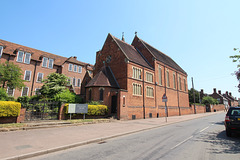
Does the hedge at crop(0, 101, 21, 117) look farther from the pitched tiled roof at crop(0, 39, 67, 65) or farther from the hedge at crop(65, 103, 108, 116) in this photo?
the pitched tiled roof at crop(0, 39, 67, 65)

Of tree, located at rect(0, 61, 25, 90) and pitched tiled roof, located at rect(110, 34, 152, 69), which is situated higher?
pitched tiled roof, located at rect(110, 34, 152, 69)

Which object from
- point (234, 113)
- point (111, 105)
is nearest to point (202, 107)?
point (111, 105)

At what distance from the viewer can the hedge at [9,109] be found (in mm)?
11070

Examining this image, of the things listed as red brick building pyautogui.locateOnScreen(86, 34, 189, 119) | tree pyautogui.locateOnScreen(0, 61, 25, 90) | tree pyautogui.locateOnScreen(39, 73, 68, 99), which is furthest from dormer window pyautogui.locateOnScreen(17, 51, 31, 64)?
red brick building pyautogui.locateOnScreen(86, 34, 189, 119)

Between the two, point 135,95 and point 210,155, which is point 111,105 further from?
point 210,155

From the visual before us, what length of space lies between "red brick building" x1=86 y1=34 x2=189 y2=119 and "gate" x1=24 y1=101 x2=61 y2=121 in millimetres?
6447

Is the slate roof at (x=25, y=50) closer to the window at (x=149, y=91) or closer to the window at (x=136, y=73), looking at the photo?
the window at (x=136, y=73)

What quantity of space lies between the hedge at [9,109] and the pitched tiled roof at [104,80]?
33.4 ft

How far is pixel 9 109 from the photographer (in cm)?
1141

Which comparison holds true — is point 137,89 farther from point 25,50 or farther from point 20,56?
point 25,50

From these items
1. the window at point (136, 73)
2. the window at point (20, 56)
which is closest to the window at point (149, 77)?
the window at point (136, 73)

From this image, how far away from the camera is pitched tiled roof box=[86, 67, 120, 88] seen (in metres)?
20.9

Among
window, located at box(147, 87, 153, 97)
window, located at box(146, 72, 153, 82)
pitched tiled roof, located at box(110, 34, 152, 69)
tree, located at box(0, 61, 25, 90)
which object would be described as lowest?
window, located at box(147, 87, 153, 97)

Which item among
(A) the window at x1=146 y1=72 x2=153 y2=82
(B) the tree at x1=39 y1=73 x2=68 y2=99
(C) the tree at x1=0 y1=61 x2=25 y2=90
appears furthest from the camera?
(A) the window at x1=146 y1=72 x2=153 y2=82
